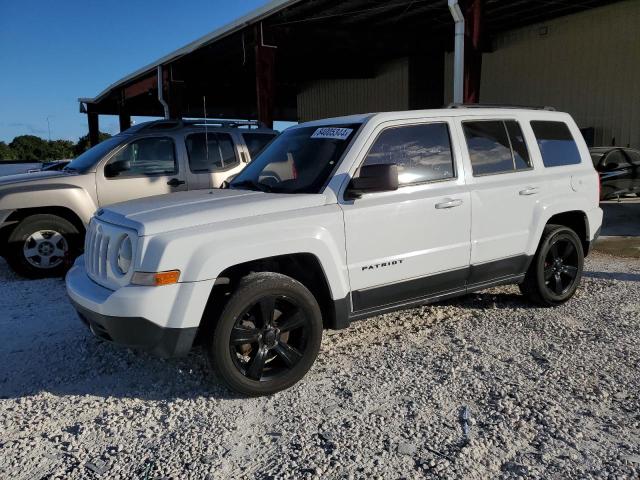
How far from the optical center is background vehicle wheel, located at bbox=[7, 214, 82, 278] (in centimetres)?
641

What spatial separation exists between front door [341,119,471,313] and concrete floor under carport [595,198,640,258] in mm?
4776

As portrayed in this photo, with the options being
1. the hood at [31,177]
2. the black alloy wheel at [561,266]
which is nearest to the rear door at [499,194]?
the black alloy wheel at [561,266]

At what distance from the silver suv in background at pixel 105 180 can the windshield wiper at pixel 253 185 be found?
2.70 meters

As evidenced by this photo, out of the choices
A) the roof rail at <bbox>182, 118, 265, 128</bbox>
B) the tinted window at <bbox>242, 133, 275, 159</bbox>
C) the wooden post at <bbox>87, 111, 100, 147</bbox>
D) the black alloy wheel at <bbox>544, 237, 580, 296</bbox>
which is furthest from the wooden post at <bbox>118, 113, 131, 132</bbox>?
the black alloy wheel at <bbox>544, 237, 580, 296</bbox>

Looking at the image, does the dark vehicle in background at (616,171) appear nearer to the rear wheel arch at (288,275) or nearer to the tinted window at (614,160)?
the tinted window at (614,160)

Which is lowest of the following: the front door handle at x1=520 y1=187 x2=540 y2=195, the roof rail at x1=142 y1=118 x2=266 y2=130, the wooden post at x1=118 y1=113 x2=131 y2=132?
the front door handle at x1=520 y1=187 x2=540 y2=195

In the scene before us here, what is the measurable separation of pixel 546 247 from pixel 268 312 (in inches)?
110

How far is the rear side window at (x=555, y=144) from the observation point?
4.87 m

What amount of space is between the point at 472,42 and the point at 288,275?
1001cm

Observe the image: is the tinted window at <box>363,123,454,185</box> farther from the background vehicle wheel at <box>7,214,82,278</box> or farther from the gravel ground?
the background vehicle wheel at <box>7,214,82,278</box>

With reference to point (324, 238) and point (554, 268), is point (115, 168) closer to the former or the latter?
point (324, 238)

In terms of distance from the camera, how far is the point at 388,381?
3.60 meters

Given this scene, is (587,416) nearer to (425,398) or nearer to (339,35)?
(425,398)

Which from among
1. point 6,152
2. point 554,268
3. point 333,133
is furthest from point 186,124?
point 6,152
